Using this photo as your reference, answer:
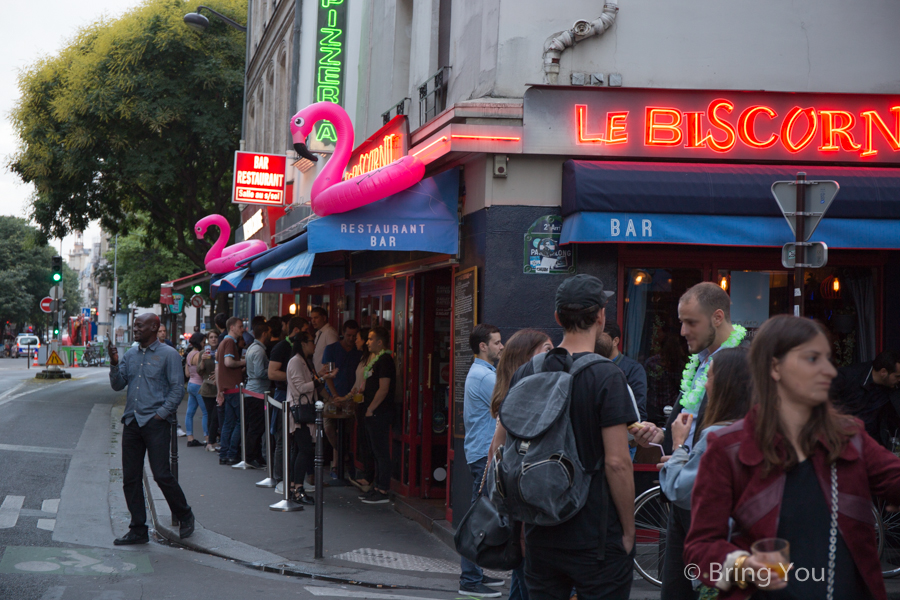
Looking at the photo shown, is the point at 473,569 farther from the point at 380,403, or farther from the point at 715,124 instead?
the point at 715,124

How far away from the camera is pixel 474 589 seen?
6.18 meters

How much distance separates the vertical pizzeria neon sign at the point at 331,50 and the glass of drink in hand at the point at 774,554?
1229 cm

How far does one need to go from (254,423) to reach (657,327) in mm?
6276

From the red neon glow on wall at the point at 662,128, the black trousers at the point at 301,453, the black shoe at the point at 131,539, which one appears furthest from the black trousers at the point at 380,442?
the red neon glow on wall at the point at 662,128

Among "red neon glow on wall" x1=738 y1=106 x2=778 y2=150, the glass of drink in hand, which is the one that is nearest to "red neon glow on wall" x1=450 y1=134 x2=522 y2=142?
"red neon glow on wall" x1=738 y1=106 x2=778 y2=150

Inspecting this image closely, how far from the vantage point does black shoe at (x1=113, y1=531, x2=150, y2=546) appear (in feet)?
25.2

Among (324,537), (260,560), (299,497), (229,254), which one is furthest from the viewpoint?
(229,254)

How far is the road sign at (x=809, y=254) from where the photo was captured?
21.6 feet

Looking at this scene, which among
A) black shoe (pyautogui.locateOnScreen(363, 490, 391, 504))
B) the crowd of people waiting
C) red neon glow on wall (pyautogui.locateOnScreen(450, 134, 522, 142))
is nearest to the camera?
red neon glow on wall (pyautogui.locateOnScreen(450, 134, 522, 142))

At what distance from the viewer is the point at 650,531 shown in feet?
21.7

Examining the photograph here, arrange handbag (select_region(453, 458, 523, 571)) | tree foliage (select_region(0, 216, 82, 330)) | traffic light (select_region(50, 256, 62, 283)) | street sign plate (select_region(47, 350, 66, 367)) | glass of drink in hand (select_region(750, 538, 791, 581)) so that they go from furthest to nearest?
1. tree foliage (select_region(0, 216, 82, 330))
2. street sign plate (select_region(47, 350, 66, 367))
3. traffic light (select_region(50, 256, 62, 283))
4. handbag (select_region(453, 458, 523, 571))
5. glass of drink in hand (select_region(750, 538, 791, 581))

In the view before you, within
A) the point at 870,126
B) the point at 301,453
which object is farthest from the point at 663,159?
the point at 301,453

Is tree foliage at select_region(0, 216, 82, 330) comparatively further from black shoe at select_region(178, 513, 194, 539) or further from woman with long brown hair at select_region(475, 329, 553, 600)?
woman with long brown hair at select_region(475, 329, 553, 600)

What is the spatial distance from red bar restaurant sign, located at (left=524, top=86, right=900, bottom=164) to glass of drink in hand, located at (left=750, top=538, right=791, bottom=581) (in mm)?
5761
